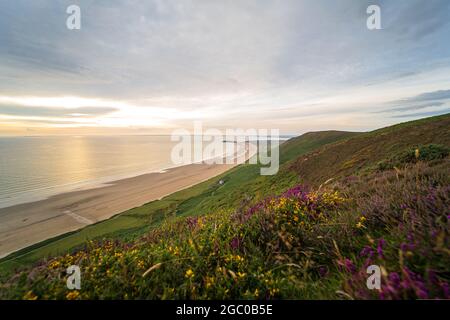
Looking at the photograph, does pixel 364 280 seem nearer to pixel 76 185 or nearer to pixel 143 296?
pixel 143 296

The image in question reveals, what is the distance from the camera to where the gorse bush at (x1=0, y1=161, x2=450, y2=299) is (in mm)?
1867

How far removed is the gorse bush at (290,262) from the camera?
1867mm

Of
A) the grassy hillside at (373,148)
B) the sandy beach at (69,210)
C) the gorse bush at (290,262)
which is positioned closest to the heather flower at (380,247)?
the gorse bush at (290,262)

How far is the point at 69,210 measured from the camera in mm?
31828

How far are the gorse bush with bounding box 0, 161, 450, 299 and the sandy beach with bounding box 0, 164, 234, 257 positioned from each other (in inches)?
1164

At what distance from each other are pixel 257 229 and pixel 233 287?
1391 mm

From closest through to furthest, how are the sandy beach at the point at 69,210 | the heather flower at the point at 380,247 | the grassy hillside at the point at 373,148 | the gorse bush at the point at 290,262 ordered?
the gorse bush at the point at 290,262 < the heather flower at the point at 380,247 < the grassy hillside at the point at 373,148 < the sandy beach at the point at 69,210

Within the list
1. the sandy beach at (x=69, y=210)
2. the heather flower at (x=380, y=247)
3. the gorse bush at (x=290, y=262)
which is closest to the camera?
the gorse bush at (x=290, y=262)

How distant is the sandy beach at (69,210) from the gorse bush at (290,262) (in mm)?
29561

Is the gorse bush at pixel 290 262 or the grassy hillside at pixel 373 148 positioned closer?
the gorse bush at pixel 290 262

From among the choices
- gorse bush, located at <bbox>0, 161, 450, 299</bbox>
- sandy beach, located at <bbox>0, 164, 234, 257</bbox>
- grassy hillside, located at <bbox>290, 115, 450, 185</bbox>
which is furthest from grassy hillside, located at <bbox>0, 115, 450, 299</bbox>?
sandy beach, located at <bbox>0, 164, 234, 257</bbox>

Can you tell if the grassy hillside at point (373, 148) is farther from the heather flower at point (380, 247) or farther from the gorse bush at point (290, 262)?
the heather flower at point (380, 247)

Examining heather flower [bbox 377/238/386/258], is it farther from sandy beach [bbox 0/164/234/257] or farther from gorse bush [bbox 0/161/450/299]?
sandy beach [bbox 0/164/234/257]
